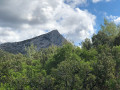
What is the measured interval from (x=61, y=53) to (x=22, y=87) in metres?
17.4

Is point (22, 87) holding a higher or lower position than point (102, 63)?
lower

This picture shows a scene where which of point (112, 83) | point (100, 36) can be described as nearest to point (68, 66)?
point (112, 83)

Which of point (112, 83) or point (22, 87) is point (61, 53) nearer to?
point (22, 87)

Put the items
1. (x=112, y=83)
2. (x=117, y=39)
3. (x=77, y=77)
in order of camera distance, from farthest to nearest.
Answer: (x=117, y=39), (x=77, y=77), (x=112, y=83)

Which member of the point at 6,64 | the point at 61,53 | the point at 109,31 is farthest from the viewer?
the point at 109,31

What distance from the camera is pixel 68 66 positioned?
21.5 metres

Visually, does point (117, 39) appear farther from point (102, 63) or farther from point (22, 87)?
point (22, 87)

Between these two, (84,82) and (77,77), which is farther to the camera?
(84,82)

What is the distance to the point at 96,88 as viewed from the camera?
19.6 meters

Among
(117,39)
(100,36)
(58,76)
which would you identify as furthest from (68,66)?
(100,36)

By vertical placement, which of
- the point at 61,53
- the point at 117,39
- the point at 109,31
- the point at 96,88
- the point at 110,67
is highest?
the point at 109,31

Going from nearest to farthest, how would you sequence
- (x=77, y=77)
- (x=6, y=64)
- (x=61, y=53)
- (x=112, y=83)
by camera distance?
(x=112, y=83) < (x=77, y=77) < (x=6, y=64) < (x=61, y=53)

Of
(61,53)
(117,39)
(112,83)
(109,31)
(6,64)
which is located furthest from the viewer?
(109,31)

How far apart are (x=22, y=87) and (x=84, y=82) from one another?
33.7ft
